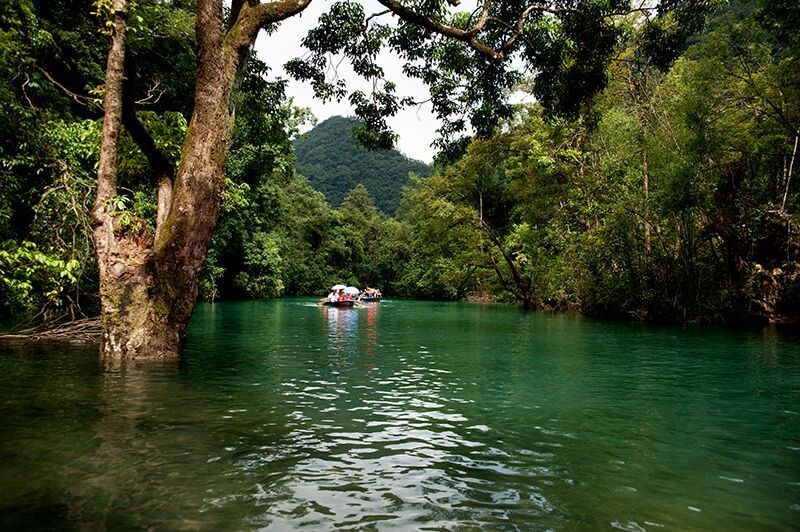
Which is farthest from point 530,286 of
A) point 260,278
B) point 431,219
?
point 260,278

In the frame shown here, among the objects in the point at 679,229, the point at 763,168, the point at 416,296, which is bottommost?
the point at 416,296

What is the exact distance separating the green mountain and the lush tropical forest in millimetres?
88403

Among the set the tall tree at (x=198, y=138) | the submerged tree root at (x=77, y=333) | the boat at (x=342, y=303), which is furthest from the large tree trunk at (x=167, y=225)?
the boat at (x=342, y=303)

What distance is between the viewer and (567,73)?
41.2 ft

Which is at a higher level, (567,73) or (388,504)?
(567,73)

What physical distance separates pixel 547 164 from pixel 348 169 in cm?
11027

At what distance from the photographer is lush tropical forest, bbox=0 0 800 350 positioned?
11422 mm

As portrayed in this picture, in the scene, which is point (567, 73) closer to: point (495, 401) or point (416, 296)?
point (495, 401)

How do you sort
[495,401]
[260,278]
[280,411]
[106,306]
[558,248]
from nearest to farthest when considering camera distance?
[280,411]
[495,401]
[106,306]
[558,248]
[260,278]

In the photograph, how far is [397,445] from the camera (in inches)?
201

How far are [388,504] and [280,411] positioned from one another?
10.2 feet

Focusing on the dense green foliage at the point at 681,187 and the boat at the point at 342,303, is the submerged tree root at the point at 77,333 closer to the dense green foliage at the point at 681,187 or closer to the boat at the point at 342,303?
the dense green foliage at the point at 681,187

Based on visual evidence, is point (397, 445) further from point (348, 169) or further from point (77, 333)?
point (348, 169)

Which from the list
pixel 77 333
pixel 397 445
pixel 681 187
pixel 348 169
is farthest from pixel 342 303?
pixel 348 169
